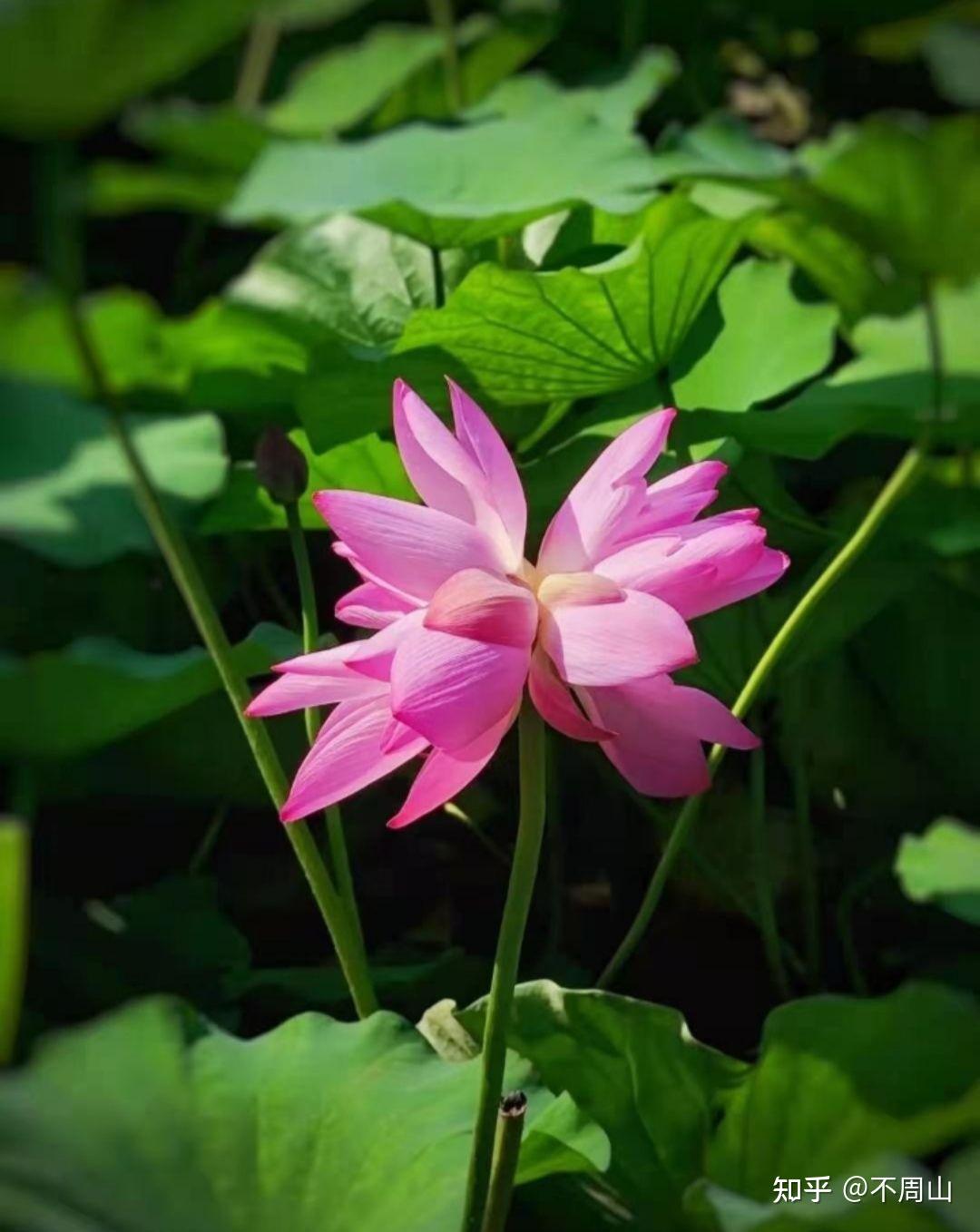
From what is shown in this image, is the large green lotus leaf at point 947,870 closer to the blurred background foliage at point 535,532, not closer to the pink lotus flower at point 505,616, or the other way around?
the blurred background foliage at point 535,532

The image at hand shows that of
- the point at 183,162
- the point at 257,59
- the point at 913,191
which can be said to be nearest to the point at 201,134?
the point at 183,162

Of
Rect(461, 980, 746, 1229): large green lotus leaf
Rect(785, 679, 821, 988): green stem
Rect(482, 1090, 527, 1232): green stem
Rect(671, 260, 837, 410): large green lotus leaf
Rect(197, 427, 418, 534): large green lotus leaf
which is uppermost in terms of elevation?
Rect(671, 260, 837, 410): large green lotus leaf

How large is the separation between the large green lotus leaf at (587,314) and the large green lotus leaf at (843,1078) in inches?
12.9

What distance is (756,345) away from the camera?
882 mm

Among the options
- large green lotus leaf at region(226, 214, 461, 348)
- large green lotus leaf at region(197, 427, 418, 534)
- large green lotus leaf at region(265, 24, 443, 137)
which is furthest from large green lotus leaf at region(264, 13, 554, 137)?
large green lotus leaf at region(197, 427, 418, 534)

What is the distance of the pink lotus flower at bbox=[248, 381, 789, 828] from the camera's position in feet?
1.75

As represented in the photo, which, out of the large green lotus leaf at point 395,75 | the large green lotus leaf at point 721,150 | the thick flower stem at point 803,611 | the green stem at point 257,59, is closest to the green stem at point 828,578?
the thick flower stem at point 803,611

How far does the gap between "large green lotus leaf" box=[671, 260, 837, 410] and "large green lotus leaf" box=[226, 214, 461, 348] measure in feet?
0.49

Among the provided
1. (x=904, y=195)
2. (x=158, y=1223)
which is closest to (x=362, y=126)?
(x=904, y=195)

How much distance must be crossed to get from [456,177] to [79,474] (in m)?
0.26

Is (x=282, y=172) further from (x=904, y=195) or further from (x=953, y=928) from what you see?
(x=953, y=928)

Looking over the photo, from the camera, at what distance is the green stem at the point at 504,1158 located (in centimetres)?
55

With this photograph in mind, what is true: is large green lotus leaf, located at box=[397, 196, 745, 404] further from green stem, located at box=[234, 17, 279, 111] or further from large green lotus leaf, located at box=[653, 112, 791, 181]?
green stem, located at box=[234, 17, 279, 111]

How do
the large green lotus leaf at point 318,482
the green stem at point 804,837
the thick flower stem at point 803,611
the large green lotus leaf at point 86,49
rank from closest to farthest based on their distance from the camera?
1. the large green lotus leaf at point 86,49
2. the thick flower stem at point 803,611
3. the large green lotus leaf at point 318,482
4. the green stem at point 804,837
